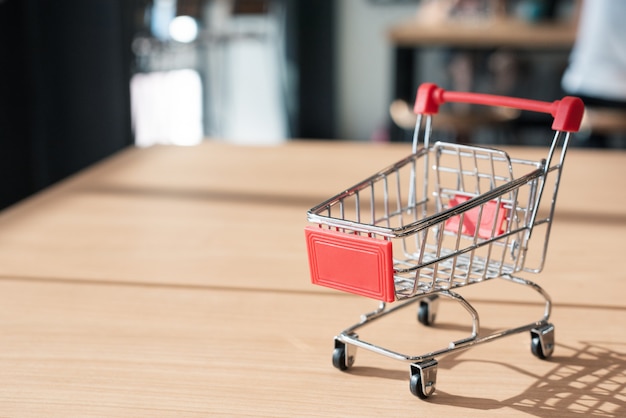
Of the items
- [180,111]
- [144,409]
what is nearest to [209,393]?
[144,409]

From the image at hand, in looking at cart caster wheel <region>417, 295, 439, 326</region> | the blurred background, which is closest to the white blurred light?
the blurred background

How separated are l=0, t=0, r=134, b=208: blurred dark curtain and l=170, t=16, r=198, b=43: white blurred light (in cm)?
236

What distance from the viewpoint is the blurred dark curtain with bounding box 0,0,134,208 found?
8.23ft

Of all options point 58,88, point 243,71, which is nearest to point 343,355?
point 58,88

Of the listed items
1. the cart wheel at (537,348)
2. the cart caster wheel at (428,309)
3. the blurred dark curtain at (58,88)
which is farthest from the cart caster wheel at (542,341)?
the blurred dark curtain at (58,88)

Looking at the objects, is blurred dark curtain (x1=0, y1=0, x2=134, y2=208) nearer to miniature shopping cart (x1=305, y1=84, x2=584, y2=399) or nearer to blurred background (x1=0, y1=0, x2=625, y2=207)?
blurred background (x1=0, y1=0, x2=625, y2=207)

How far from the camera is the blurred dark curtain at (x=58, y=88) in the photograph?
8.23ft

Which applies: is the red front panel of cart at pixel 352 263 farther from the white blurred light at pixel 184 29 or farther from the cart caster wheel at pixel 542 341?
the white blurred light at pixel 184 29

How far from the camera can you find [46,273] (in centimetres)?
97

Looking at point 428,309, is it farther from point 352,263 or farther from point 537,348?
point 352,263

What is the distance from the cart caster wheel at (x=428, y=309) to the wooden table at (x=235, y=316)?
13mm

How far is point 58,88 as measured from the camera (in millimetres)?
2684

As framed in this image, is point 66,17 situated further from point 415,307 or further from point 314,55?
point 314,55

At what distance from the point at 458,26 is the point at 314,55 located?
1.66 m
